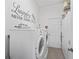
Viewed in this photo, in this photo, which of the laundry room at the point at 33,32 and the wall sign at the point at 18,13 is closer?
the laundry room at the point at 33,32

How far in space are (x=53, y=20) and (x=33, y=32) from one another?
3.32 metres

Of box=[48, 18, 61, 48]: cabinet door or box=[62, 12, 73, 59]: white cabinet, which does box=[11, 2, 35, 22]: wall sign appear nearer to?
box=[62, 12, 73, 59]: white cabinet

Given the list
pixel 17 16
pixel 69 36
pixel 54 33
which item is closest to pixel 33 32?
pixel 69 36

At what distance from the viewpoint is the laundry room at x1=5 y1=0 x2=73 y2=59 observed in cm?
154

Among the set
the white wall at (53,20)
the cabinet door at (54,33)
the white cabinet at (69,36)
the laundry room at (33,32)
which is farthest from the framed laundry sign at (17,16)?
the cabinet door at (54,33)

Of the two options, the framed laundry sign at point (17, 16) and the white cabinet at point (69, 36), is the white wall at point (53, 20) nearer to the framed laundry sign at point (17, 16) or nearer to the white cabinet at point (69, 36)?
the framed laundry sign at point (17, 16)

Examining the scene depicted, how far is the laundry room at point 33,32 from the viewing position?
1.54 m

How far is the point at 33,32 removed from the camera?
4.95 ft

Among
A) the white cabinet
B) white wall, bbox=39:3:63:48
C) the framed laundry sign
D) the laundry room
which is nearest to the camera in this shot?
the white cabinet

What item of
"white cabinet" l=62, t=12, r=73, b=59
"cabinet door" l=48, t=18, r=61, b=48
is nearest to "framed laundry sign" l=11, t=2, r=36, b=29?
"white cabinet" l=62, t=12, r=73, b=59

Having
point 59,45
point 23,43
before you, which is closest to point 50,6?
point 59,45

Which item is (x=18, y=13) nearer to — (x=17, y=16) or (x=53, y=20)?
(x=17, y=16)
